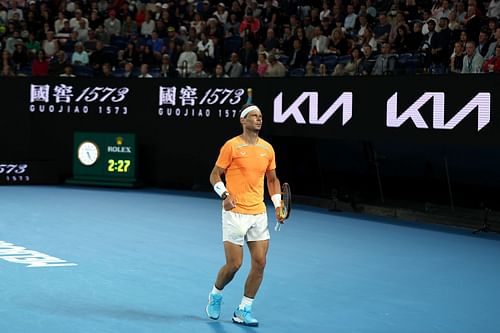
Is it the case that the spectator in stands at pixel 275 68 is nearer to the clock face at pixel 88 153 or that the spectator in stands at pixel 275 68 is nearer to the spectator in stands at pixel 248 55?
the spectator in stands at pixel 248 55

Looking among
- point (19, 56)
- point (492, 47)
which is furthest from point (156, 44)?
point (492, 47)

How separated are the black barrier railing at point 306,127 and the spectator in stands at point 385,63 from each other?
0.42 metres

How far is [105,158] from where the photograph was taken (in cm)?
2264

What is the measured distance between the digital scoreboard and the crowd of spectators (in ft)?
5.42

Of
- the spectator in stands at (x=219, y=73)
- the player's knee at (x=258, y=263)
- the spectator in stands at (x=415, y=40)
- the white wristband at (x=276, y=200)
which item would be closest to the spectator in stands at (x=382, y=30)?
the spectator in stands at (x=415, y=40)

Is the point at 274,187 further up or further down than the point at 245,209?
further up

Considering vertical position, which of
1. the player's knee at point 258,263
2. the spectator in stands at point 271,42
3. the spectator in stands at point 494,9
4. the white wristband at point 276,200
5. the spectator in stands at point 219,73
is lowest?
the player's knee at point 258,263

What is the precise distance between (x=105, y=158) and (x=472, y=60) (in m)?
10.2

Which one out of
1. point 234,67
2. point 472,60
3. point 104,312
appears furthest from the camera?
point 234,67

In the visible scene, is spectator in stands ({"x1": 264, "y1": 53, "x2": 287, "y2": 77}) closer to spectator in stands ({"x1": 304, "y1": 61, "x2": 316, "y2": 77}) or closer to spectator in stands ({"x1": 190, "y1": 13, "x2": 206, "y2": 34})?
spectator in stands ({"x1": 304, "y1": 61, "x2": 316, "y2": 77})

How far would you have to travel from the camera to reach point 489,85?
50.0 ft

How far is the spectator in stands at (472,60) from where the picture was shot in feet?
52.6

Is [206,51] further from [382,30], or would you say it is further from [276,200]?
[276,200]

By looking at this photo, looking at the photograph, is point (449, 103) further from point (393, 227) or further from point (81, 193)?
point (81, 193)
